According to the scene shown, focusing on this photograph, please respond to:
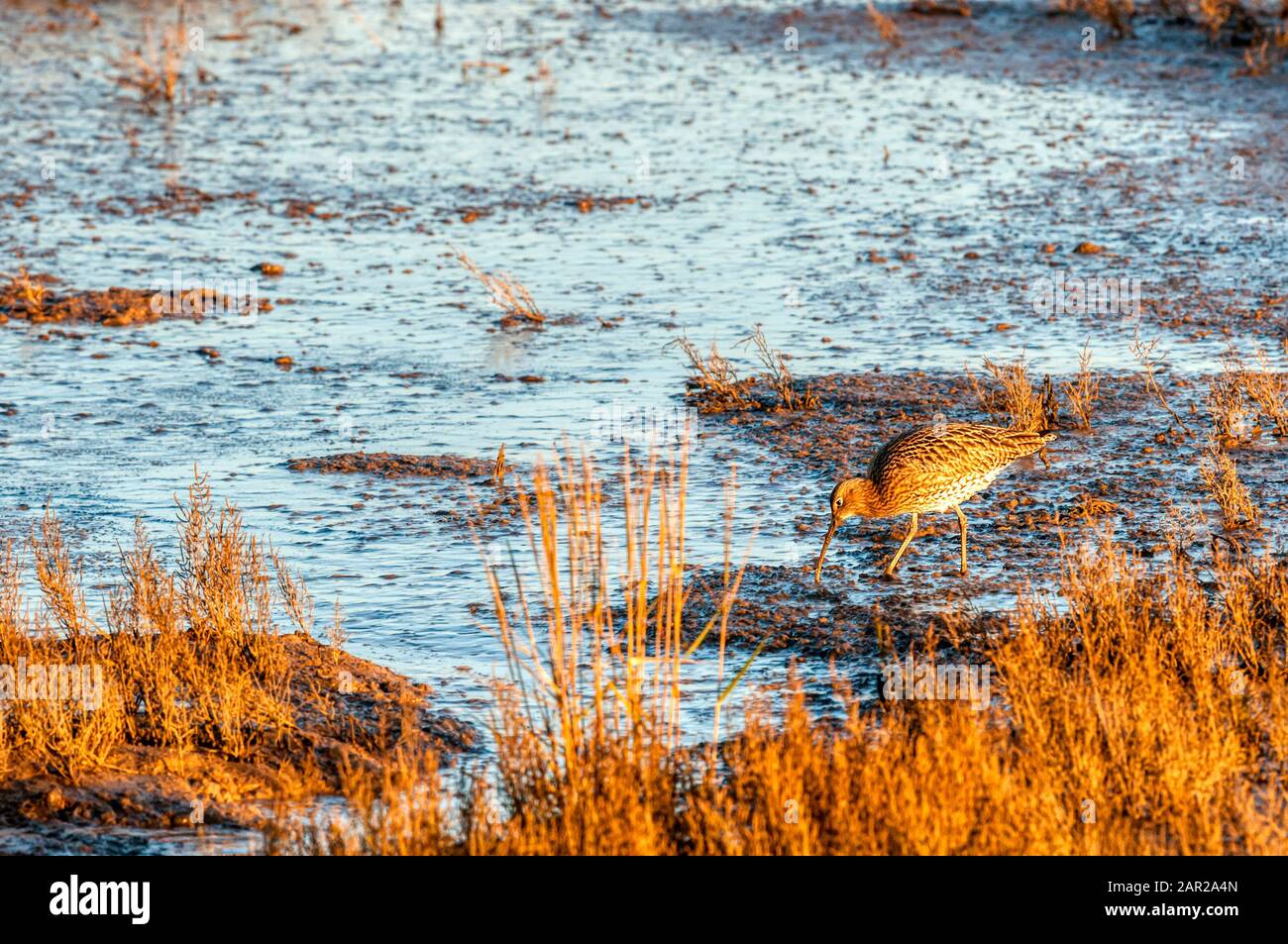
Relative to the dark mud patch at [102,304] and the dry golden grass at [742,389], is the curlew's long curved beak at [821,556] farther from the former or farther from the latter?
the dark mud patch at [102,304]

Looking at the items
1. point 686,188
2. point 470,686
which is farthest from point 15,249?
point 470,686

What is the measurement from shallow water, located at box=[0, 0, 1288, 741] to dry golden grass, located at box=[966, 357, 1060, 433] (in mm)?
965

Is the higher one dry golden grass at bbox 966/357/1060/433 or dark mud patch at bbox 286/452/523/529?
dry golden grass at bbox 966/357/1060/433

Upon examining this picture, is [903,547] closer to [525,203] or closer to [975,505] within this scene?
[975,505]

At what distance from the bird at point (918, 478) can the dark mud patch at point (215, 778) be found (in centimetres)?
216

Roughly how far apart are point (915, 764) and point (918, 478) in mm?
2972

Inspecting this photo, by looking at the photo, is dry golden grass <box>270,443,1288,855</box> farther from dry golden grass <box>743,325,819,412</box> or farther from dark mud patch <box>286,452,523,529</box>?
dry golden grass <box>743,325,819,412</box>

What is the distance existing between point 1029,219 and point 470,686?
915cm

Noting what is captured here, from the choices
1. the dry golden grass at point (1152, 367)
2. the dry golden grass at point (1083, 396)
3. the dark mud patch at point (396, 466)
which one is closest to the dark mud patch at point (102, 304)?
the dark mud patch at point (396, 466)

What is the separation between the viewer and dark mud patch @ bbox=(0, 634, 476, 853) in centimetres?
634

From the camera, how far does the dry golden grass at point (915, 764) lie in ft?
17.5

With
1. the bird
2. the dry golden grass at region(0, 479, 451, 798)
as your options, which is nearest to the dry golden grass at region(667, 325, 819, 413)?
the bird

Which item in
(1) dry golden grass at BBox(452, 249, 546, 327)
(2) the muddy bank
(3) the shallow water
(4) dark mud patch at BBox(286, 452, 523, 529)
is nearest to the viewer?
(2) the muddy bank
